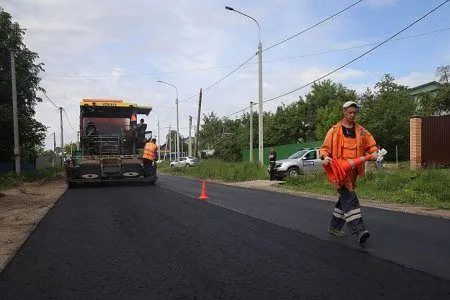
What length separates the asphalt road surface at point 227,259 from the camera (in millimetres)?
4996

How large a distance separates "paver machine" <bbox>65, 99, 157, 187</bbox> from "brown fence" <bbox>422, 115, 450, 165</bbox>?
1203 cm

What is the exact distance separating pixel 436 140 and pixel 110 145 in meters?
14.3

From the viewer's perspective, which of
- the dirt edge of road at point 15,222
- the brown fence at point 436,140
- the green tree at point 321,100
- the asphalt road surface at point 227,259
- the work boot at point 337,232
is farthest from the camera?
the green tree at point 321,100

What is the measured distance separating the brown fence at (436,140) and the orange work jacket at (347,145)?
17.3 m

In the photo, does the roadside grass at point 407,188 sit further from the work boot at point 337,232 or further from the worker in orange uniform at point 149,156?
the worker in orange uniform at point 149,156

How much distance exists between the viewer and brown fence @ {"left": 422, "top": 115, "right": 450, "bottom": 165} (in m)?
23.4

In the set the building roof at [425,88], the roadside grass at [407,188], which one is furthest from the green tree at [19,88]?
the building roof at [425,88]

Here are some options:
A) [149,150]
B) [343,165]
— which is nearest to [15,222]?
[343,165]

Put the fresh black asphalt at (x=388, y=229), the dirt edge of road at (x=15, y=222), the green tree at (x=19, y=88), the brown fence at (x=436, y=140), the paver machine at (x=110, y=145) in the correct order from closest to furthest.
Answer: the fresh black asphalt at (x=388, y=229), the dirt edge of road at (x=15, y=222), the paver machine at (x=110, y=145), the brown fence at (x=436, y=140), the green tree at (x=19, y=88)

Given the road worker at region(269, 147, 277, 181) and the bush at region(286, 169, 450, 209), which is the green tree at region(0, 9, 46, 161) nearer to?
the road worker at region(269, 147, 277, 181)

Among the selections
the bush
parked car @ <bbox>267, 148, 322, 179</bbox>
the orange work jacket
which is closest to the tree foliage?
parked car @ <bbox>267, 148, 322, 179</bbox>

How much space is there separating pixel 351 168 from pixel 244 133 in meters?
51.2

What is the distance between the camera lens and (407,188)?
15.4m

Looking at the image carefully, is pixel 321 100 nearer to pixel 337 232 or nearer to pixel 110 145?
pixel 110 145
